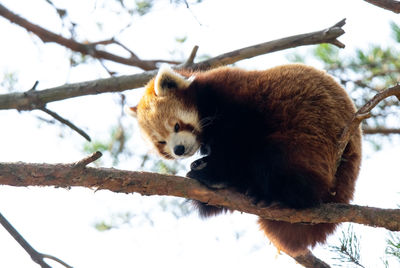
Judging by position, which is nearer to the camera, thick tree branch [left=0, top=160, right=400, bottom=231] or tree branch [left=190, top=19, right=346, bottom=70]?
thick tree branch [left=0, top=160, right=400, bottom=231]

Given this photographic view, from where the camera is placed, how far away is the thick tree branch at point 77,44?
16.4 ft

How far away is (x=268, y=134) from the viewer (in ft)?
12.4

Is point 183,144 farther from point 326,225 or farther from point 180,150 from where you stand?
point 326,225

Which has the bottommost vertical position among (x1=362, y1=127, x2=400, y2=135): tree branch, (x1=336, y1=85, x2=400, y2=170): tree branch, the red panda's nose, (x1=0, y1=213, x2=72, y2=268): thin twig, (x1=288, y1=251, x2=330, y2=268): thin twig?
(x1=288, y1=251, x2=330, y2=268): thin twig

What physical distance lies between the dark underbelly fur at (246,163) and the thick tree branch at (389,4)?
1.14 meters

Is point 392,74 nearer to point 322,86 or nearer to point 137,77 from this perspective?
point 322,86

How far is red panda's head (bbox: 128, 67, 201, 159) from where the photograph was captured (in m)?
4.34

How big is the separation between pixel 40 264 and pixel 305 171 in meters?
1.84

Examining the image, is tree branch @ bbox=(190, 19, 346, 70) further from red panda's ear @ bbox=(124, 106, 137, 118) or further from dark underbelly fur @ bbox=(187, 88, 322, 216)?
red panda's ear @ bbox=(124, 106, 137, 118)

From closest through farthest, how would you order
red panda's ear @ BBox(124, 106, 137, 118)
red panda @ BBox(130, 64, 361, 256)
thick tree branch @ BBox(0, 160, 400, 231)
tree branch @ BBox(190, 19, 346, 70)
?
1. thick tree branch @ BBox(0, 160, 400, 231)
2. red panda @ BBox(130, 64, 361, 256)
3. tree branch @ BBox(190, 19, 346, 70)
4. red panda's ear @ BBox(124, 106, 137, 118)

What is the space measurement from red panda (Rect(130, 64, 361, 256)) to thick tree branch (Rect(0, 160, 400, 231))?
3.3 inches

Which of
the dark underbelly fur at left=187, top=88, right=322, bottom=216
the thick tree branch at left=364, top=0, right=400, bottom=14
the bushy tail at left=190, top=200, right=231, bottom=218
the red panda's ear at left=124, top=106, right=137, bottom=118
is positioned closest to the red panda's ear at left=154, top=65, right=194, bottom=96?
the dark underbelly fur at left=187, top=88, right=322, bottom=216

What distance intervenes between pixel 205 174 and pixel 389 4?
1.68 m

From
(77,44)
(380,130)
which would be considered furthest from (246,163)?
(77,44)
